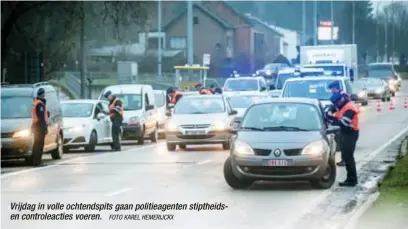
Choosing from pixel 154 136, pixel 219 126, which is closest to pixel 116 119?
pixel 219 126

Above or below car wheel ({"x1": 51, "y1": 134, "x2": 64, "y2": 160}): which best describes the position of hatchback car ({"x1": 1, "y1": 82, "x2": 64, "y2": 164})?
above

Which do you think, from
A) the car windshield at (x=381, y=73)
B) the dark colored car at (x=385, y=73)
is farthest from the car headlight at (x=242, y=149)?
the car windshield at (x=381, y=73)

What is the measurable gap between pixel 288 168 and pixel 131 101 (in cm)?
1891

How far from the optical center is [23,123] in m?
25.3

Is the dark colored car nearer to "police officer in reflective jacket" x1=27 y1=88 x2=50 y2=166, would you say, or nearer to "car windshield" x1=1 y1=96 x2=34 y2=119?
"car windshield" x1=1 y1=96 x2=34 y2=119

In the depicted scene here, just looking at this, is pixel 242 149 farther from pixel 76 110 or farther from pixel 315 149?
pixel 76 110

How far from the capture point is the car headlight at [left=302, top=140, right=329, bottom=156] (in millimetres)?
17750

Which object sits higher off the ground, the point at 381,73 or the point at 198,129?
the point at 381,73

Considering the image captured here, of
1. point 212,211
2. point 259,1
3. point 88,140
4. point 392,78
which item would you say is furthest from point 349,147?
point 259,1

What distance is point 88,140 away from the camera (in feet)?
101

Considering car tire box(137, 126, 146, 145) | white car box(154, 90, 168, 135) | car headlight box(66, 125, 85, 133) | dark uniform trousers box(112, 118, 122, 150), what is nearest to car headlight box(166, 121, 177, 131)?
dark uniform trousers box(112, 118, 122, 150)

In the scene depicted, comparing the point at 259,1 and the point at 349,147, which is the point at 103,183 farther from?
the point at 259,1

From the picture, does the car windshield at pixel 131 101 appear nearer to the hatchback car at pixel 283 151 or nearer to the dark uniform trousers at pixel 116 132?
the dark uniform trousers at pixel 116 132

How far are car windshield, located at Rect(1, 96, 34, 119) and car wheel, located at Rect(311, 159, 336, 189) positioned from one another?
1008 centimetres
